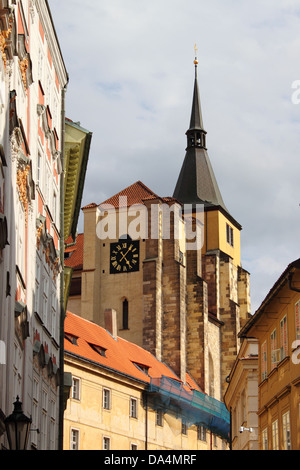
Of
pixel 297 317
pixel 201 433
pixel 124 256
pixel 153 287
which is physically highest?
pixel 124 256

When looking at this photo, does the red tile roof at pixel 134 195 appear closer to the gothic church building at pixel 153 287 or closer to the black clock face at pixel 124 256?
the gothic church building at pixel 153 287

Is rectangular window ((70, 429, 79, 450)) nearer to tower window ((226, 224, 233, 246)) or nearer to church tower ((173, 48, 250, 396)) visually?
church tower ((173, 48, 250, 396))

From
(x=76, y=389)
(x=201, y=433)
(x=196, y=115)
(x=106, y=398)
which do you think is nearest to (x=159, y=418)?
(x=201, y=433)

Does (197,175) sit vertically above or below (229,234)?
above

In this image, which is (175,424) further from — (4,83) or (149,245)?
(4,83)

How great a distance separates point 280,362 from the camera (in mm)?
23984

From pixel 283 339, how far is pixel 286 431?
239 centimetres

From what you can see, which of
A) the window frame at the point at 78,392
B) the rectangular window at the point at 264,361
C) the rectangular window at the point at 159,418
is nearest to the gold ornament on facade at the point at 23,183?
the rectangular window at the point at 264,361

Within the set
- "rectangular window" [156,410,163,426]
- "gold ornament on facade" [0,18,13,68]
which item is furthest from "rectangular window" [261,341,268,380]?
"rectangular window" [156,410,163,426]

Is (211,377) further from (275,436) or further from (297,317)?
(297,317)

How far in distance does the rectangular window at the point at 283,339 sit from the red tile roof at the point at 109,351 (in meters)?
22.7

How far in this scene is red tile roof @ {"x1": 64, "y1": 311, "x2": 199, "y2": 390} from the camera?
5063 cm

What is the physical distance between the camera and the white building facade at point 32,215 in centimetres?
1822

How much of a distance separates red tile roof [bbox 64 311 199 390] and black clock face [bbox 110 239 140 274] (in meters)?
7.65
